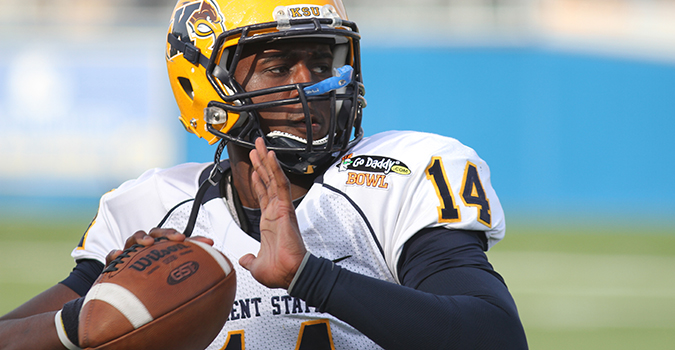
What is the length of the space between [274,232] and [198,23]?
3.05 ft

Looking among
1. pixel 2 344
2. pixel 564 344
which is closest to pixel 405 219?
pixel 2 344

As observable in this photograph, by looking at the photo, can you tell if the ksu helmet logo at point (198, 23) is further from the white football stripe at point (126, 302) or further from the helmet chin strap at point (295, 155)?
the white football stripe at point (126, 302)

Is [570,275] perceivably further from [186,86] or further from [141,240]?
[141,240]

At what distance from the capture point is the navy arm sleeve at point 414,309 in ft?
4.42

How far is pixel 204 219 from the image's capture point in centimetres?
195

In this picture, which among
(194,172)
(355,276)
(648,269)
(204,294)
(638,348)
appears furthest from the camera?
(648,269)

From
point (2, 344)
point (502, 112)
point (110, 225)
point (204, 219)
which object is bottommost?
point (2, 344)

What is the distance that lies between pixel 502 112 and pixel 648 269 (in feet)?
9.62

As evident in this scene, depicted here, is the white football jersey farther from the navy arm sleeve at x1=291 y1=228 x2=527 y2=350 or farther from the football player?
the navy arm sleeve at x1=291 y1=228 x2=527 y2=350

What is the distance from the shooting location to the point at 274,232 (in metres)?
1.37

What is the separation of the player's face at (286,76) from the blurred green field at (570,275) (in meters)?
2.50

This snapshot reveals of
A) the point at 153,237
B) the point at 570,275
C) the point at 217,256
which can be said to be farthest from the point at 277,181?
the point at 570,275

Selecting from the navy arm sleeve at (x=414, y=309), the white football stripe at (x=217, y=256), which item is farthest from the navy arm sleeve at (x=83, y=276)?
the navy arm sleeve at (x=414, y=309)

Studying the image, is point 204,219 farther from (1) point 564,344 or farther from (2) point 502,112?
(2) point 502,112
